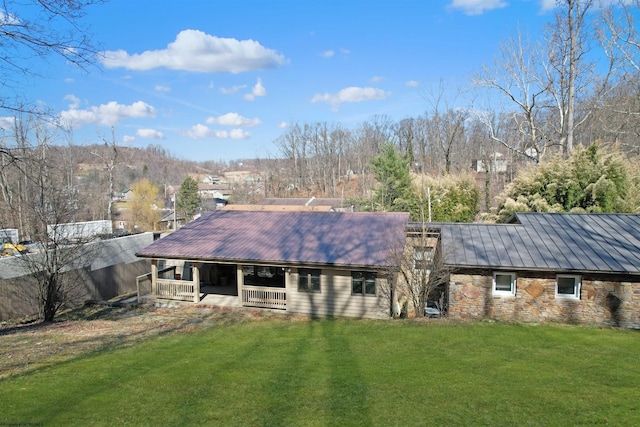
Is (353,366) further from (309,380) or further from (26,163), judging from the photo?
(26,163)

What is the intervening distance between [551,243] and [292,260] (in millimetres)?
9234

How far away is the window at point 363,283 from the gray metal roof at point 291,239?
71cm

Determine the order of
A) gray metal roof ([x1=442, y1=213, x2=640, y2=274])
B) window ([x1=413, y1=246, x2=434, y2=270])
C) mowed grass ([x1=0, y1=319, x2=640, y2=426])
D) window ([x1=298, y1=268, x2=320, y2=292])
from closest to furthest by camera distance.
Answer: mowed grass ([x1=0, y1=319, x2=640, y2=426]) → gray metal roof ([x1=442, y1=213, x2=640, y2=274]) → window ([x1=413, y1=246, x2=434, y2=270]) → window ([x1=298, y1=268, x2=320, y2=292])

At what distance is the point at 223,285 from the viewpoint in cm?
1903

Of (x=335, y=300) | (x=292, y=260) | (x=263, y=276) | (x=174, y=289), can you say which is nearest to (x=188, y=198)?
(x=174, y=289)

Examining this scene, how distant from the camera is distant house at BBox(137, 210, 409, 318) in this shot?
48.4 ft

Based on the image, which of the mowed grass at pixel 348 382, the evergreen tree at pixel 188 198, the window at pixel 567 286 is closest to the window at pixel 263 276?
the mowed grass at pixel 348 382

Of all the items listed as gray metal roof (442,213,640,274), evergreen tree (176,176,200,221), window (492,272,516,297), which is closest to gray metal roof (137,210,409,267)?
gray metal roof (442,213,640,274)

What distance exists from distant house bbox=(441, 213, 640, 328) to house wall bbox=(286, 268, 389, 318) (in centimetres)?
253

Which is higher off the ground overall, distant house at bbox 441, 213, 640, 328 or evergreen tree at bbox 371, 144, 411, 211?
evergreen tree at bbox 371, 144, 411, 211

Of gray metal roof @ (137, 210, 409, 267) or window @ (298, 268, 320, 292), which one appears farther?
window @ (298, 268, 320, 292)

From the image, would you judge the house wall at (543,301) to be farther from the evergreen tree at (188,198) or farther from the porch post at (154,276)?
the evergreen tree at (188,198)

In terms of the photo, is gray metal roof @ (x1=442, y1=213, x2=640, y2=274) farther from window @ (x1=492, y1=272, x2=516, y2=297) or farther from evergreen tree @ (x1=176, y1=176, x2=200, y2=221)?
evergreen tree @ (x1=176, y1=176, x2=200, y2=221)

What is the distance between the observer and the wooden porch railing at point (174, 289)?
16.7 meters
